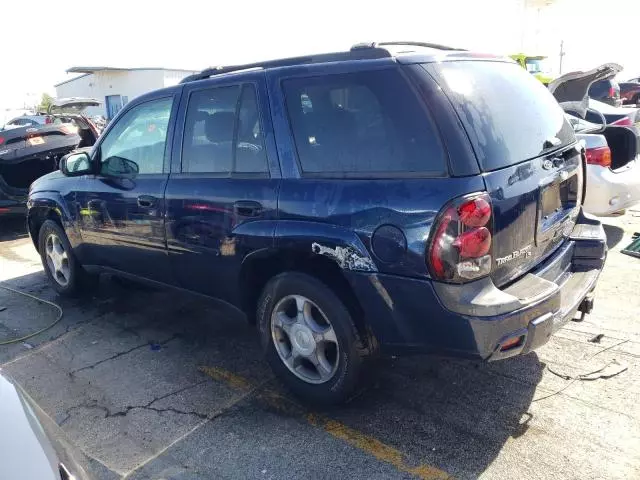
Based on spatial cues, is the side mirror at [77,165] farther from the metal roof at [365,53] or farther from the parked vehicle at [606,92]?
the parked vehicle at [606,92]

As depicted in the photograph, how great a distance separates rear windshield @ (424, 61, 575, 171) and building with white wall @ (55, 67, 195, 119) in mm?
37417

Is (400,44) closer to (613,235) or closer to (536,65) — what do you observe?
(613,235)

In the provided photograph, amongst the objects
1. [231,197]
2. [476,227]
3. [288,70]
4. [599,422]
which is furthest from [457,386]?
[288,70]

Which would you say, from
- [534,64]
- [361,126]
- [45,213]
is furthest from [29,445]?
[534,64]

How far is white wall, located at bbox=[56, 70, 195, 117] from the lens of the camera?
38.8 meters

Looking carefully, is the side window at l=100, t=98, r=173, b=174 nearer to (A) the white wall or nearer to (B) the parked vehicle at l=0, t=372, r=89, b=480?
(B) the parked vehicle at l=0, t=372, r=89, b=480

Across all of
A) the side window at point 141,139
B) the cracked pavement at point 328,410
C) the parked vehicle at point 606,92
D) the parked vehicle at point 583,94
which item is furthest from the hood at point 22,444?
the parked vehicle at point 606,92

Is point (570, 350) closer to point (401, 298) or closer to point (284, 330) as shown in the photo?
point (401, 298)

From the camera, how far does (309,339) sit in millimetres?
3244

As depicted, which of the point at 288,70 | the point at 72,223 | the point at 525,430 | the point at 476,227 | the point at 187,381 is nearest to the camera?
the point at 476,227

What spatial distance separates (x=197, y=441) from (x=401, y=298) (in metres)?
1.39

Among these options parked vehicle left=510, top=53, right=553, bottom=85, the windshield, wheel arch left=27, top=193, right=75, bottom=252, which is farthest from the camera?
the windshield

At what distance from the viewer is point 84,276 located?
5.23 m

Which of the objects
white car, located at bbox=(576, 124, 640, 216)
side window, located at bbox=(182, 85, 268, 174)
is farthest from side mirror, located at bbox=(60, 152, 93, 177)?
white car, located at bbox=(576, 124, 640, 216)
